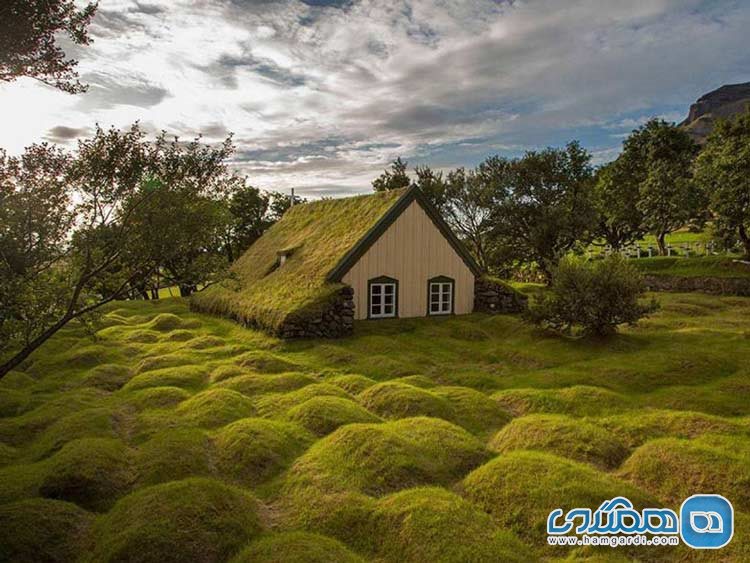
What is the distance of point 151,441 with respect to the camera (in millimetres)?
11992

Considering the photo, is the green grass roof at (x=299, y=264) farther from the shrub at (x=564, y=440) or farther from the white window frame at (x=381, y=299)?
the shrub at (x=564, y=440)

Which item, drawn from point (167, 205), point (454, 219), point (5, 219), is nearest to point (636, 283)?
point (167, 205)

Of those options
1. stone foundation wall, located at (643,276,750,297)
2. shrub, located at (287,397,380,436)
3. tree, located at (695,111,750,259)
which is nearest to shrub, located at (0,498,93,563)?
shrub, located at (287,397,380,436)

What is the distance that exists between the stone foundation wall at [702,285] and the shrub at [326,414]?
2859cm

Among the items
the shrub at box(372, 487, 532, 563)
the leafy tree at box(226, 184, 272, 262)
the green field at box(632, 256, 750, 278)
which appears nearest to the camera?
the shrub at box(372, 487, 532, 563)

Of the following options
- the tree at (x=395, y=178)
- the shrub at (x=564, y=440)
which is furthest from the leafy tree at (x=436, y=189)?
the shrub at (x=564, y=440)

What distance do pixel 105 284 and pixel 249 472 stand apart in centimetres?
676

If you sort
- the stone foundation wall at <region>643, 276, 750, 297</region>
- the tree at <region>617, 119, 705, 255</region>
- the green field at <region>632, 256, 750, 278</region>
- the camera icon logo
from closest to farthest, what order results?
the camera icon logo → the stone foundation wall at <region>643, 276, 750, 297</region> → the green field at <region>632, 256, 750, 278</region> → the tree at <region>617, 119, 705, 255</region>

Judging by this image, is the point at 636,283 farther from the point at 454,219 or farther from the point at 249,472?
the point at 454,219

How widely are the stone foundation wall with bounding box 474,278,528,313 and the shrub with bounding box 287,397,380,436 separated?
16527mm

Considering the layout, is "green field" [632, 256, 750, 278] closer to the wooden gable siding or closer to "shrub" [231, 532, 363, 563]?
the wooden gable siding

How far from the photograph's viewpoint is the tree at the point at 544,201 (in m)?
40.6

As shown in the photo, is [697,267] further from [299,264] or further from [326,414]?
[326,414]

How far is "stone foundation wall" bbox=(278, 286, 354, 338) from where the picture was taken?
22.6 metres
